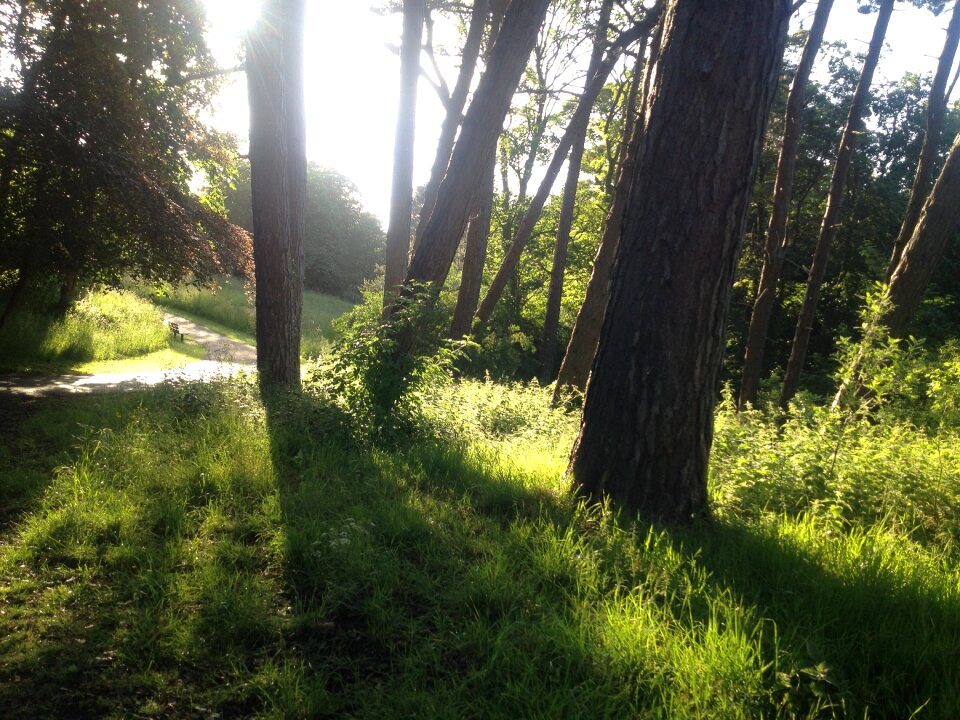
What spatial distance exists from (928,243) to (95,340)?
17.5 metres

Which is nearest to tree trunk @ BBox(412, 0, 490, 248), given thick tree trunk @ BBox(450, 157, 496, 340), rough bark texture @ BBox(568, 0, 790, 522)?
thick tree trunk @ BBox(450, 157, 496, 340)

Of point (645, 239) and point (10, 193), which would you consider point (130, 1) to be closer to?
point (10, 193)

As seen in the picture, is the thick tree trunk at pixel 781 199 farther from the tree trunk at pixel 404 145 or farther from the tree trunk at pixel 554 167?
the tree trunk at pixel 404 145

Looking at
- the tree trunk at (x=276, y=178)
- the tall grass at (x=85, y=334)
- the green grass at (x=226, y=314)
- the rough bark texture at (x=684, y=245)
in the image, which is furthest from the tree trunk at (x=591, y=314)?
the green grass at (x=226, y=314)

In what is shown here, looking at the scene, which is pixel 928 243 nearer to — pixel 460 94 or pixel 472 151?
pixel 472 151

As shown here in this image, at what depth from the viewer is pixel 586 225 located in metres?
25.3

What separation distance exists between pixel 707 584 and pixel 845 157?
1291 centimetres

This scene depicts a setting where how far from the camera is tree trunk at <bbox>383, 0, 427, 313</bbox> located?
41.2 feet

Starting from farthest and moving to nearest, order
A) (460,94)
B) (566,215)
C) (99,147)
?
(566,215)
(460,94)
(99,147)

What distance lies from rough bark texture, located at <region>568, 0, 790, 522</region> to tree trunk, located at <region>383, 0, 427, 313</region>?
8.58 m

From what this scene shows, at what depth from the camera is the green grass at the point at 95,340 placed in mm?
12703

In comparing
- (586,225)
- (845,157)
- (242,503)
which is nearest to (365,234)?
(586,225)

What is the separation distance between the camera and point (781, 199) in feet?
41.0

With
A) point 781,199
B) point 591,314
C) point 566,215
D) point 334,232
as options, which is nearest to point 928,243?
point 781,199
